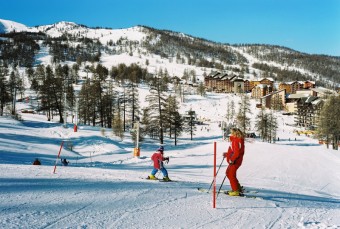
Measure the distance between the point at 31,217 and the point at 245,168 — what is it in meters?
18.7

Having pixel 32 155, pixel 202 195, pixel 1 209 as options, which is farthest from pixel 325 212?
pixel 32 155

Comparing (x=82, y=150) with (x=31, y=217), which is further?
(x=82, y=150)

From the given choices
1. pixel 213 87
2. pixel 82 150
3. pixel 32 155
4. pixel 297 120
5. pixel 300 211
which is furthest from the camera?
pixel 213 87

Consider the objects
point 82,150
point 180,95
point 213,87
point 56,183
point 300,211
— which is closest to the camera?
point 300,211

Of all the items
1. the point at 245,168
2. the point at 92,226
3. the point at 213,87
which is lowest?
the point at 245,168

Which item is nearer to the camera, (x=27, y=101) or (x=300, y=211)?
(x=300, y=211)

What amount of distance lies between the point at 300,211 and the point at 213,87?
177439 mm

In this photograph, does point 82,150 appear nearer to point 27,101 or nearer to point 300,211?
point 300,211

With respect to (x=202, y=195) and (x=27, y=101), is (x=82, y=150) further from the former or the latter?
(x=27, y=101)

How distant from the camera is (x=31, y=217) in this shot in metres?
5.86

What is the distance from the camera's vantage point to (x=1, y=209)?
6176mm

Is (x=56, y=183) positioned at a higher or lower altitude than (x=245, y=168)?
higher

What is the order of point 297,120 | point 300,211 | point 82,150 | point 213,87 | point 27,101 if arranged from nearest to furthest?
point 300,211 < point 82,150 < point 27,101 < point 297,120 < point 213,87

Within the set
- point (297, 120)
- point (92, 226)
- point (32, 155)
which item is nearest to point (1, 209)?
point (92, 226)
